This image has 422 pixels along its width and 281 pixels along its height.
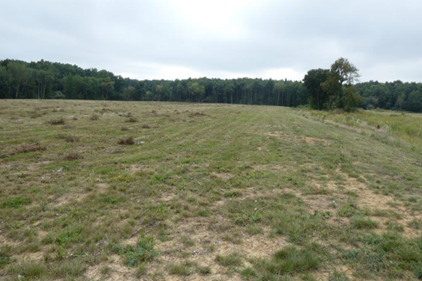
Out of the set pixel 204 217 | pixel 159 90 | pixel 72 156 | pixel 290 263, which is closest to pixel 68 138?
pixel 72 156

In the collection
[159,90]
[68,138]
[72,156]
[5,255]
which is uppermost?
[159,90]

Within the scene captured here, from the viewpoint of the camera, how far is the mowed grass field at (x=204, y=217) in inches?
142

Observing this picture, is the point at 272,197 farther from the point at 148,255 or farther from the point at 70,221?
the point at 70,221

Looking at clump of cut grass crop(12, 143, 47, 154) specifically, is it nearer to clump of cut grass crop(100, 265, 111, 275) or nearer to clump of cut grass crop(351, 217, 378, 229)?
clump of cut grass crop(100, 265, 111, 275)

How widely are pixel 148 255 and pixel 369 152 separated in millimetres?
12622

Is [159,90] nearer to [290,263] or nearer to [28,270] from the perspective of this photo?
[28,270]

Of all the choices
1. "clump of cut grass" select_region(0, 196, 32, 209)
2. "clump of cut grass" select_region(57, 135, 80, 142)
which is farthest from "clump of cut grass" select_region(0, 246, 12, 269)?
"clump of cut grass" select_region(57, 135, 80, 142)

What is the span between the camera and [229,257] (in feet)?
12.5

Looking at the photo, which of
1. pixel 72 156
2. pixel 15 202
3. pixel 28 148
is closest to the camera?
pixel 15 202

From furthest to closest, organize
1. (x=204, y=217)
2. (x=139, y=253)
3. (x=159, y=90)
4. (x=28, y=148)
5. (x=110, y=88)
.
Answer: (x=159, y=90) < (x=110, y=88) < (x=28, y=148) < (x=204, y=217) < (x=139, y=253)

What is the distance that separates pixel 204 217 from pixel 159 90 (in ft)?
388

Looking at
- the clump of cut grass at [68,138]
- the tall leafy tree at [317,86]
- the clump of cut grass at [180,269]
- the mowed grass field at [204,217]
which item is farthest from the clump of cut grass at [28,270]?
the tall leafy tree at [317,86]

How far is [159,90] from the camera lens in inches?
4638

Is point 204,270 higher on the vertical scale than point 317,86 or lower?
lower
